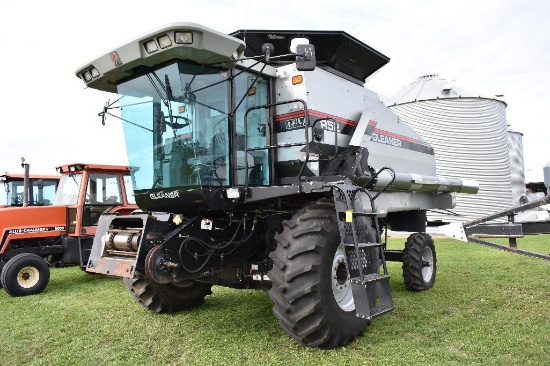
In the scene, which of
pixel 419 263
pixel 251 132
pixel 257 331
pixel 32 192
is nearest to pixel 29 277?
pixel 32 192

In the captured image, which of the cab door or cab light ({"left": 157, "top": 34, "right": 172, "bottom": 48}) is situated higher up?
cab light ({"left": 157, "top": 34, "right": 172, "bottom": 48})

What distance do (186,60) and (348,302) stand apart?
9.42ft

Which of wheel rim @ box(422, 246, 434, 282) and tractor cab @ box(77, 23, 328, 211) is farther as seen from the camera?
wheel rim @ box(422, 246, 434, 282)

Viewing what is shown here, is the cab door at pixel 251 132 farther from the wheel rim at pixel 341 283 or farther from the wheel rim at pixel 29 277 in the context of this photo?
the wheel rim at pixel 29 277

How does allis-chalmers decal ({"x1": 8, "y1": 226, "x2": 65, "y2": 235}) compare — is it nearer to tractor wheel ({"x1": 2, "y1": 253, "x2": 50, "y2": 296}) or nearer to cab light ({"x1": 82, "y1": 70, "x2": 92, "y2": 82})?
tractor wheel ({"x1": 2, "y1": 253, "x2": 50, "y2": 296})

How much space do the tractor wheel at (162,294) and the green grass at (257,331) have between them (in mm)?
143

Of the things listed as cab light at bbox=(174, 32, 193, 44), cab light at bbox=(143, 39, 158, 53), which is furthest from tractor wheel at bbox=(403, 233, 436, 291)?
cab light at bbox=(143, 39, 158, 53)

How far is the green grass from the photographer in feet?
13.5

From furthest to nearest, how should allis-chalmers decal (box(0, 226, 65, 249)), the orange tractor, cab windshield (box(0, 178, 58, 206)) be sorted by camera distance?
cab windshield (box(0, 178, 58, 206)) < allis-chalmers decal (box(0, 226, 65, 249)) < the orange tractor

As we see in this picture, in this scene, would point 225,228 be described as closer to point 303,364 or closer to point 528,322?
point 303,364

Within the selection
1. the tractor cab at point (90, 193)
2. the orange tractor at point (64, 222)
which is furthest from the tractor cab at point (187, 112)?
the tractor cab at point (90, 193)

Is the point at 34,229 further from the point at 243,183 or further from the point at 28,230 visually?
the point at 243,183

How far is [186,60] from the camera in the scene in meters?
4.49

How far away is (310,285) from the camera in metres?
4.13
